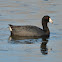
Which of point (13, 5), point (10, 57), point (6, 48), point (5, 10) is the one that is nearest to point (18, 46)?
point (6, 48)

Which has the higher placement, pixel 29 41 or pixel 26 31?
pixel 26 31

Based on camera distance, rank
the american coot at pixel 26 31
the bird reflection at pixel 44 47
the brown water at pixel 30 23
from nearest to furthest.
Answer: the brown water at pixel 30 23 → the bird reflection at pixel 44 47 → the american coot at pixel 26 31

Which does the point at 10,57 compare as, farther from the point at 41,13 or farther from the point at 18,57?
the point at 41,13

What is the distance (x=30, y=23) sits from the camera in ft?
52.3

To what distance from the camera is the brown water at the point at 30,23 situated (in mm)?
10558

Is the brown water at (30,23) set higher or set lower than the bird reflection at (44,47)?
higher

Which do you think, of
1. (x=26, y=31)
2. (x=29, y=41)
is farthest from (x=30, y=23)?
(x=29, y=41)

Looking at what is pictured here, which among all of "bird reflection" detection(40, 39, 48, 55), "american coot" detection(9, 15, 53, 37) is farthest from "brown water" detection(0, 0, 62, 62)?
"american coot" detection(9, 15, 53, 37)

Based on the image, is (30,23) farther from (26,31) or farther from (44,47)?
(44,47)

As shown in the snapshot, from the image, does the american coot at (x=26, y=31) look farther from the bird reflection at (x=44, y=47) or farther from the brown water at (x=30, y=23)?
the bird reflection at (x=44, y=47)

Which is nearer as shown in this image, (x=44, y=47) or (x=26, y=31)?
(x=44, y=47)

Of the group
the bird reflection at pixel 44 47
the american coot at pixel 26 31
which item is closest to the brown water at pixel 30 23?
the bird reflection at pixel 44 47

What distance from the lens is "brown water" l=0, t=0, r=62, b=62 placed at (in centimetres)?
1056

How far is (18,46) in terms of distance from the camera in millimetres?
11953
